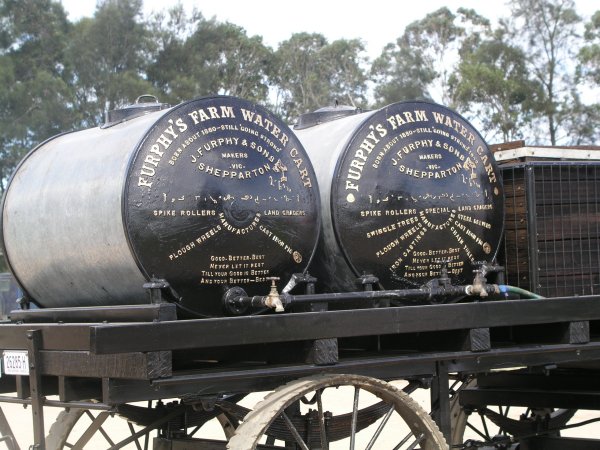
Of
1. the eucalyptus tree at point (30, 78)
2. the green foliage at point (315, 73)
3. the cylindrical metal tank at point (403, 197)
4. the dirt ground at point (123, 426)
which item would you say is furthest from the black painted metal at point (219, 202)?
the green foliage at point (315, 73)

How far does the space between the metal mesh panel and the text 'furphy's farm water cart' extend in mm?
13

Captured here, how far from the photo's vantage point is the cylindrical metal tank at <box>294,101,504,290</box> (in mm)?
5172

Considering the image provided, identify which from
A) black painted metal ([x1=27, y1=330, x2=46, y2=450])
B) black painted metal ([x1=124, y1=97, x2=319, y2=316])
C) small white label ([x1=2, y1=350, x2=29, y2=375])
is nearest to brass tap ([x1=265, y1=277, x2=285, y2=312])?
black painted metal ([x1=124, y1=97, x2=319, y2=316])

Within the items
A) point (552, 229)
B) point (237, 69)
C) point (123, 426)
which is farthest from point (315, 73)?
point (552, 229)

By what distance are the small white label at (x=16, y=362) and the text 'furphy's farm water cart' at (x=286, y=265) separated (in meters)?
0.06

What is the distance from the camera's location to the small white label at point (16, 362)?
4.77 meters

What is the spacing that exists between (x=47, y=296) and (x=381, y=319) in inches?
76.2

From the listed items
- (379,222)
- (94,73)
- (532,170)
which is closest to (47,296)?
(379,222)

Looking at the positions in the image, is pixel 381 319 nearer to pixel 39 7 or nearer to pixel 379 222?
pixel 379 222

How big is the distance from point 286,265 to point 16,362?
1.37m

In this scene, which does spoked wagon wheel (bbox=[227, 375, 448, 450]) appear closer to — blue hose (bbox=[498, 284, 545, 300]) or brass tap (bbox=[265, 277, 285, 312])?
brass tap (bbox=[265, 277, 285, 312])

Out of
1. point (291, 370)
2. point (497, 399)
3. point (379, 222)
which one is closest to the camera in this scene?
point (291, 370)

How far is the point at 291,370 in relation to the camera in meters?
4.47

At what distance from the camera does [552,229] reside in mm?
5859
